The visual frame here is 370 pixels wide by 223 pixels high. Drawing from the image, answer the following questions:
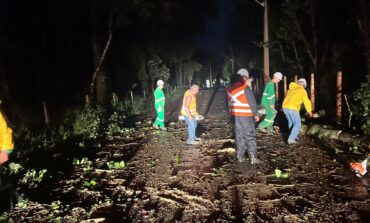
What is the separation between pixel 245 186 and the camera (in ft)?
19.6

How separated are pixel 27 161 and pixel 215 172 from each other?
4.65 m

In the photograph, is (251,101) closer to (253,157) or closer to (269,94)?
(253,157)

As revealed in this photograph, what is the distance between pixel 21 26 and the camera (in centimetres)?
1361

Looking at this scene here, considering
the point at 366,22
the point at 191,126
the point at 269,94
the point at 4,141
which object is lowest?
the point at 191,126

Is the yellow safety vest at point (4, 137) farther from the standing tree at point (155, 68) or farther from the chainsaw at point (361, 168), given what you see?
the standing tree at point (155, 68)

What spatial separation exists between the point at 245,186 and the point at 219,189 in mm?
476

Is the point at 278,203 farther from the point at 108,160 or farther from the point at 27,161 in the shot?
the point at 27,161

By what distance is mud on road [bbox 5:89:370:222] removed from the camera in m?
4.92

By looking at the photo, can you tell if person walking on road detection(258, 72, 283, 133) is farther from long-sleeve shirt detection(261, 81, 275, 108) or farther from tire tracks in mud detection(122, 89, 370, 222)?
tire tracks in mud detection(122, 89, 370, 222)

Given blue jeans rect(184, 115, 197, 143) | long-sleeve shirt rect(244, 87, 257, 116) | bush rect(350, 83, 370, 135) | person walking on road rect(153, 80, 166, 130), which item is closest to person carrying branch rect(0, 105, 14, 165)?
long-sleeve shirt rect(244, 87, 257, 116)

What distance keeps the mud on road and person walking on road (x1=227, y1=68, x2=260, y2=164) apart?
43 cm

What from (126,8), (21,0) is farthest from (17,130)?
(126,8)

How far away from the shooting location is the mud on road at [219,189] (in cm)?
492

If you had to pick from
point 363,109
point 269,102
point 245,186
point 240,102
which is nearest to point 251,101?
point 240,102
